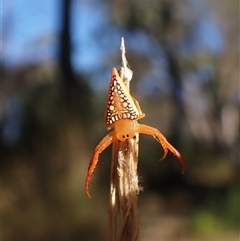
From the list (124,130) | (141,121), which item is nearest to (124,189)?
(124,130)

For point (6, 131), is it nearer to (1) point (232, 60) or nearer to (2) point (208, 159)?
(2) point (208, 159)

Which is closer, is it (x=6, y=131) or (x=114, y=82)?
(x=114, y=82)

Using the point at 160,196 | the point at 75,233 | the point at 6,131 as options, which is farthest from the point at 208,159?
the point at 75,233

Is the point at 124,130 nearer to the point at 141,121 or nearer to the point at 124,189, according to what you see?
the point at 124,189

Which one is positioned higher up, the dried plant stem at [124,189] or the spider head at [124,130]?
the spider head at [124,130]

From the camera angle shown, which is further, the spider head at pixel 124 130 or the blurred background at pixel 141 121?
the blurred background at pixel 141 121
